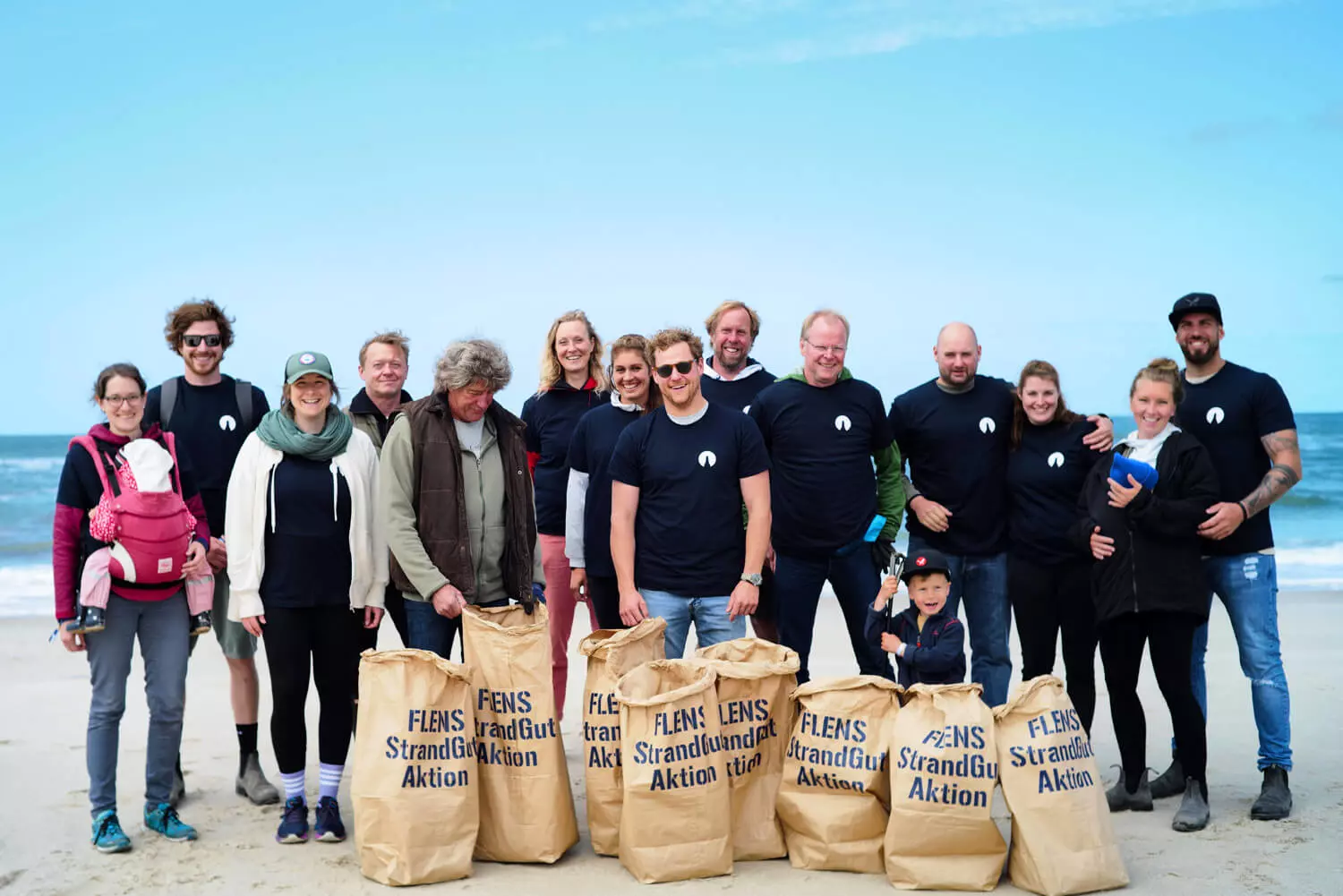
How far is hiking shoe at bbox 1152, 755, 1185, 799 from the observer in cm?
421

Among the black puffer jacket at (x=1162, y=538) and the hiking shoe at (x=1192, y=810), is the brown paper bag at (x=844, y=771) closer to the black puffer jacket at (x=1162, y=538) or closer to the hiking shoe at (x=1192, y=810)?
the black puffer jacket at (x=1162, y=538)

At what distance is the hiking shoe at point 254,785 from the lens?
14.0 feet

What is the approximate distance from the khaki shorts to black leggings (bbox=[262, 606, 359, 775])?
19.0 inches

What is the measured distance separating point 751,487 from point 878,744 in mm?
942

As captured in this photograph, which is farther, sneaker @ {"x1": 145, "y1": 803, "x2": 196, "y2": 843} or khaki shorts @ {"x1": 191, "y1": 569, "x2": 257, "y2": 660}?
khaki shorts @ {"x1": 191, "y1": 569, "x2": 257, "y2": 660}

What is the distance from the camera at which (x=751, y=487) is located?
12.7 ft

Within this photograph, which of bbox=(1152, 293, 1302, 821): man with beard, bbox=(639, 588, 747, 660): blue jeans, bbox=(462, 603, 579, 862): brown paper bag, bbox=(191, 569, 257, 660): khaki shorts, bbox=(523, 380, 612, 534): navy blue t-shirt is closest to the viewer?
bbox=(462, 603, 579, 862): brown paper bag

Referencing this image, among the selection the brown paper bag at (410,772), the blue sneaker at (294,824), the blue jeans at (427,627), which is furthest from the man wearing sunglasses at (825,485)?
the blue sneaker at (294,824)

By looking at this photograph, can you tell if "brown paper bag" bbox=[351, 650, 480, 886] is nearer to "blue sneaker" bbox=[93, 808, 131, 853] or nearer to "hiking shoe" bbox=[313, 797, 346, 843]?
"hiking shoe" bbox=[313, 797, 346, 843]

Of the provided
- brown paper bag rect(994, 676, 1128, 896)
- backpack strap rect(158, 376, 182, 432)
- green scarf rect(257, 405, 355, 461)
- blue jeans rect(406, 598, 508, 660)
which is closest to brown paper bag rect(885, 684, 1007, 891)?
brown paper bag rect(994, 676, 1128, 896)

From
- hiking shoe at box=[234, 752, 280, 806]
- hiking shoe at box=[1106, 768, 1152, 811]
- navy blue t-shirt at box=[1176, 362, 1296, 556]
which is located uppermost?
navy blue t-shirt at box=[1176, 362, 1296, 556]

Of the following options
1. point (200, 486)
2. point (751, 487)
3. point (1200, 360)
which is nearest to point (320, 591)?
point (200, 486)

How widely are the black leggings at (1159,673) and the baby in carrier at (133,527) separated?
3116 mm

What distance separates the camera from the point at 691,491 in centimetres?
385
